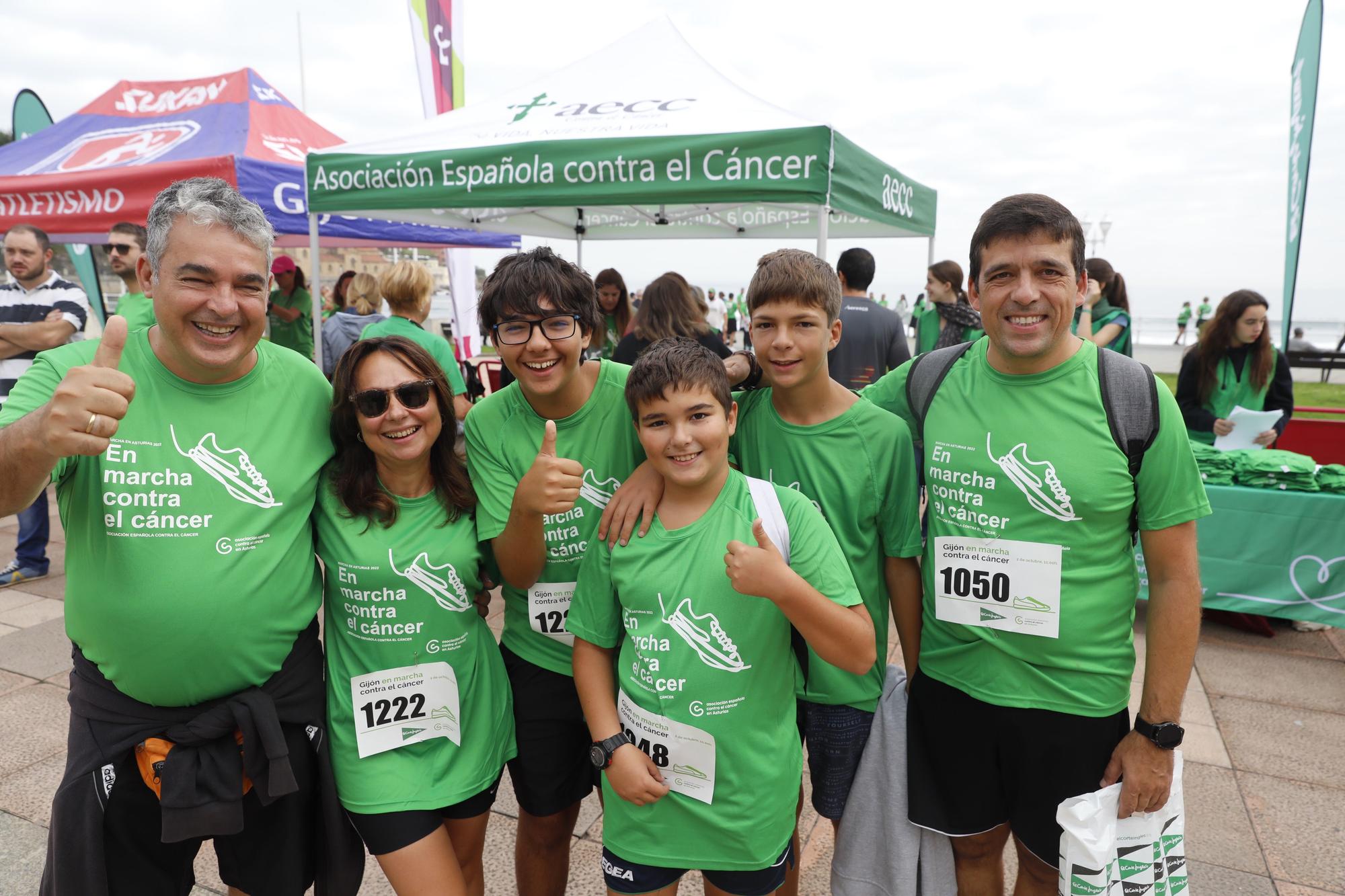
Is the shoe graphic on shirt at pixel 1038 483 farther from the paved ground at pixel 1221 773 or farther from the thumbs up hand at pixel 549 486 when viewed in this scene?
the paved ground at pixel 1221 773

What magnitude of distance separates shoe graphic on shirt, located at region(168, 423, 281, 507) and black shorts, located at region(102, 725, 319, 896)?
20.7 inches

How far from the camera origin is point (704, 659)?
1630mm

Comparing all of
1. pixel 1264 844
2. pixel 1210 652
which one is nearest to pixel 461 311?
pixel 1210 652

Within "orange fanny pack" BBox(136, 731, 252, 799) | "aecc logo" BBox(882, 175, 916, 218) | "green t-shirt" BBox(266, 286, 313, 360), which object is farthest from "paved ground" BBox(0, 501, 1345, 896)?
"green t-shirt" BBox(266, 286, 313, 360)

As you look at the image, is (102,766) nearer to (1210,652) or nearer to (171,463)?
(171,463)

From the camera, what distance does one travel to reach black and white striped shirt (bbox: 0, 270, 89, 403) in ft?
16.1

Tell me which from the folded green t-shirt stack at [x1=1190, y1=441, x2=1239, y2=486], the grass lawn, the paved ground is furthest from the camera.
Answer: the grass lawn

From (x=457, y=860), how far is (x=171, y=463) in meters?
1.14

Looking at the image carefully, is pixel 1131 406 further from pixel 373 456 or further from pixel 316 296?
pixel 316 296

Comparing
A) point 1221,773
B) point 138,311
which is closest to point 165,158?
point 138,311

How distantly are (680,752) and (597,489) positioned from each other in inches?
26.0

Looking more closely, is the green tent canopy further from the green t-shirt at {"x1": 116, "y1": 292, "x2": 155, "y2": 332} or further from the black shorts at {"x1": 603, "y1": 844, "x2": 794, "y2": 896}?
Answer: the black shorts at {"x1": 603, "y1": 844, "x2": 794, "y2": 896}

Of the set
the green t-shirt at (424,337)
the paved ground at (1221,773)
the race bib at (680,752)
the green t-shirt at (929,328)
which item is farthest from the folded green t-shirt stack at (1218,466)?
the green t-shirt at (424,337)

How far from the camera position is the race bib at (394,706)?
1.78 metres
